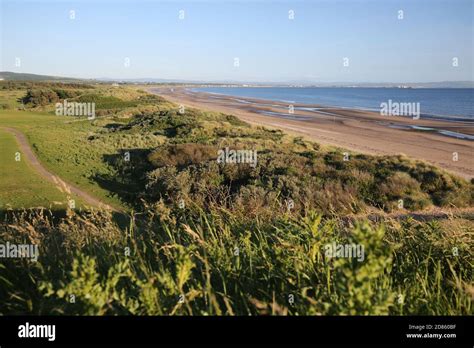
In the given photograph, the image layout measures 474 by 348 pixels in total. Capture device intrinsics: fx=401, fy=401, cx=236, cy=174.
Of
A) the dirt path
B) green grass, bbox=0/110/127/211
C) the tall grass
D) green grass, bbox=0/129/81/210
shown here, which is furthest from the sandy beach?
the tall grass

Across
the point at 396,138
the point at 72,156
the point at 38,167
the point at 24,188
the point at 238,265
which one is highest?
the point at 396,138

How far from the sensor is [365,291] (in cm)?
237

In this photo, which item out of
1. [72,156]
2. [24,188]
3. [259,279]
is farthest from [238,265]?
[72,156]

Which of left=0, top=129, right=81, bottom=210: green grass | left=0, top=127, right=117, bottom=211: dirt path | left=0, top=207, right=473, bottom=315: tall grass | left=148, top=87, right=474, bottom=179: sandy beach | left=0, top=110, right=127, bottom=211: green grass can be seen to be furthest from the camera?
left=148, top=87, right=474, bottom=179: sandy beach

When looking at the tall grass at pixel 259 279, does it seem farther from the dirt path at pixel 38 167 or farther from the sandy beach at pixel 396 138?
the sandy beach at pixel 396 138

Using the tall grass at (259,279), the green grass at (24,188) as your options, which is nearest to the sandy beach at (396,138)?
the green grass at (24,188)

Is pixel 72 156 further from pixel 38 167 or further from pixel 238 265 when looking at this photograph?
pixel 238 265

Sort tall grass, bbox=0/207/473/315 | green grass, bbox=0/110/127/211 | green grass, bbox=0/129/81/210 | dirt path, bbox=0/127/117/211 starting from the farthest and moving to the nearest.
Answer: green grass, bbox=0/110/127/211
dirt path, bbox=0/127/117/211
green grass, bbox=0/129/81/210
tall grass, bbox=0/207/473/315

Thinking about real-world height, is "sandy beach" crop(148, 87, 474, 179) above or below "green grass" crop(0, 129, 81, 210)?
above

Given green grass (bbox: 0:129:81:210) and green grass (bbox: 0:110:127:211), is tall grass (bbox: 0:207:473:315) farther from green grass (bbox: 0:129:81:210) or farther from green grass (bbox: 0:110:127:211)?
green grass (bbox: 0:110:127:211)

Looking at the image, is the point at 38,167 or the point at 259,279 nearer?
the point at 259,279
